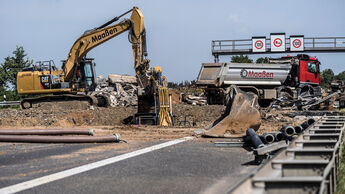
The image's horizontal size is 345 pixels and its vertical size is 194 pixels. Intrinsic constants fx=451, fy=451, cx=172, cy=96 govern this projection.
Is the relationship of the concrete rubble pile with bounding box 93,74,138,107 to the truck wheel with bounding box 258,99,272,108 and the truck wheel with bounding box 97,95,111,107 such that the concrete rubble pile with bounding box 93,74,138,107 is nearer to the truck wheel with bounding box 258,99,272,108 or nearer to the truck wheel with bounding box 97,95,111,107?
the truck wheel with bounding box 97,95,111,107

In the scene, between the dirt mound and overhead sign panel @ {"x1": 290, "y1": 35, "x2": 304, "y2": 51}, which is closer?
the dirt mound

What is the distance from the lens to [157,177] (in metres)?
6.46

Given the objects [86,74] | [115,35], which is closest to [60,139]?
[115,35]

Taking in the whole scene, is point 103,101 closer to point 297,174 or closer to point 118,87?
point 118,87

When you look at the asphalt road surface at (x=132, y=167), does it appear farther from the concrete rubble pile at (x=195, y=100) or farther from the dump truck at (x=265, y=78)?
the concrete rubble pile at (x=195, y=100)

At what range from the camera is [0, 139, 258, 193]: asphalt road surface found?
5884mm

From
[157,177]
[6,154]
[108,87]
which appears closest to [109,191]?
[157,177]

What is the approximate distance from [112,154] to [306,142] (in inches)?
178

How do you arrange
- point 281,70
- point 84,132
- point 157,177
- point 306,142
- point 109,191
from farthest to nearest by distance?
point 281,70 → point 84,132 → point 157,177 → point 109,191 → point 306,142

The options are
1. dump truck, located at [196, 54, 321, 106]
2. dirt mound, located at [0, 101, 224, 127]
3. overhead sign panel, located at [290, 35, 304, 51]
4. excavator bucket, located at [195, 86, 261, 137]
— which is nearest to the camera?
excavator bucket, located at [195, 86, 261, 137]

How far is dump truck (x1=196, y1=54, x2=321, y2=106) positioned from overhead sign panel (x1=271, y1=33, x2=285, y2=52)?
21.8m

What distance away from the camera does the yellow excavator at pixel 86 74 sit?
64.5 ft

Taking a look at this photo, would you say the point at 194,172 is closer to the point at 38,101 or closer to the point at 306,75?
the point at 38,101

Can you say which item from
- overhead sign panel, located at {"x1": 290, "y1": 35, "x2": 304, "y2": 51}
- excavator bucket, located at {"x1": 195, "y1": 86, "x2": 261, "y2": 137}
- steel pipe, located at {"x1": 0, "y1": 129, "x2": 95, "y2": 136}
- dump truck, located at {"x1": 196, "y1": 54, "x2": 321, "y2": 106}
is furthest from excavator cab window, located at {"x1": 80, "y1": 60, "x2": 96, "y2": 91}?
overhead sign panel, located at {"x1": 290, "y1": 35, "x2": 304, "y2": 51}
